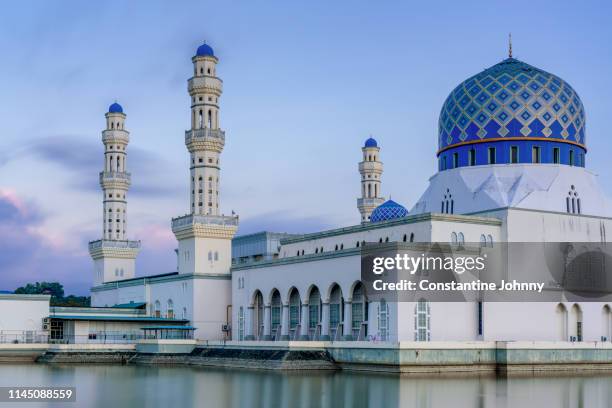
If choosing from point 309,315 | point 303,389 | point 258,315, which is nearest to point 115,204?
point 258,315

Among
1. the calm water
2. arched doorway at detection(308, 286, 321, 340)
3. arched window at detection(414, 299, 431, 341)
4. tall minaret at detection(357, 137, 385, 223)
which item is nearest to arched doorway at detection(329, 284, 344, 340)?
arched doorway at detection(308, 286, 321, 340)

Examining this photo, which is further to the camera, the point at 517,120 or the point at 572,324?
the point at 517,120

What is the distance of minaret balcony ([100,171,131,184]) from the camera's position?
59969 millimetres

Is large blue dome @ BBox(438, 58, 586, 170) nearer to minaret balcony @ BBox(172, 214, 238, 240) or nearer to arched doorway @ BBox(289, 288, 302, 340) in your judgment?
arched doorway @ BBox(289, 288, 302, 340)

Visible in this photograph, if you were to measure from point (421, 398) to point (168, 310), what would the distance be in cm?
2902

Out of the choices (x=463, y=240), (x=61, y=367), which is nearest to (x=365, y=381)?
(x=463, y=240)

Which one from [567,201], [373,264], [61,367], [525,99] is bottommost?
[61,367]

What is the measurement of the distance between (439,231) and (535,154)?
814cm

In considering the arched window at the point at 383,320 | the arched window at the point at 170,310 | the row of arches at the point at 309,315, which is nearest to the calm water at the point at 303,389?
the arched window at the point at 383,320

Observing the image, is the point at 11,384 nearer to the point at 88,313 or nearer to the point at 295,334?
the point at 295,334

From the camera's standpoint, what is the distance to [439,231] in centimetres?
4128

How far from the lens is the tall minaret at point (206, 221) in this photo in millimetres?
50938

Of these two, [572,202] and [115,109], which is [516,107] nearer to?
[572,202]

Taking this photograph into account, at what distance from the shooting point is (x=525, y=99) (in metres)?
46.4
